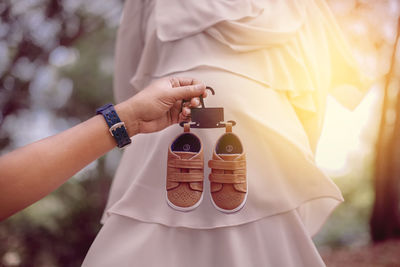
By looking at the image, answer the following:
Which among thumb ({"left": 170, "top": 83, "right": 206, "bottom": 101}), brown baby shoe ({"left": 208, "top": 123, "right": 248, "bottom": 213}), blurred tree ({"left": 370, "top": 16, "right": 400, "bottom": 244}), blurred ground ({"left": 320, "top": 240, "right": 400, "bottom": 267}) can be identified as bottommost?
blurred ground ({"left": 320, "top": 240, "right": 400, "bottom": 267})

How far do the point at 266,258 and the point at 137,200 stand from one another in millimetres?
481

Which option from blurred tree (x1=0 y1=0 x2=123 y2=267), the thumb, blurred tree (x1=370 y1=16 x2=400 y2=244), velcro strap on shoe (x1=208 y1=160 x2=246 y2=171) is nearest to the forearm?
the thumb

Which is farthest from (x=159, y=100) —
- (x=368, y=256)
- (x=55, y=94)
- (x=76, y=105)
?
(x=76, y=105)

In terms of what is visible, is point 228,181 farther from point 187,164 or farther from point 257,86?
point 257,86

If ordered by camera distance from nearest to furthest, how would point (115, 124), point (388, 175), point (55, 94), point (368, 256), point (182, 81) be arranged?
point (115, 124)
point (182, 81)
point (368, 256)
point (388, 175)
point (55, 94)

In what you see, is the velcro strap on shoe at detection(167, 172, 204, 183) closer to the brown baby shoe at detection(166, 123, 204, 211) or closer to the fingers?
the brown baby shoe at detection(166, 123, 204, 211)

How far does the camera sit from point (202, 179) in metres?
1.13

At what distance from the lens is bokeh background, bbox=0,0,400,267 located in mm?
3695

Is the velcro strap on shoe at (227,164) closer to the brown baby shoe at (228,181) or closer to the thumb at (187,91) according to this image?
the brown baby shoe at (228,181)

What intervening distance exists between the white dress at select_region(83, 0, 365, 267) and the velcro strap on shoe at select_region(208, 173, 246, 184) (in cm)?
10

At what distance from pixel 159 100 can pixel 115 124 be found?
17cm

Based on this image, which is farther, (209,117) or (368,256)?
(368,256)

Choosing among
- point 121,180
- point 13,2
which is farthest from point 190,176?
point 13,2

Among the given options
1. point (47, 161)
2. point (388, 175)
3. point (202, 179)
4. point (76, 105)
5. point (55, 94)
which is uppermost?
point (47, 161)
